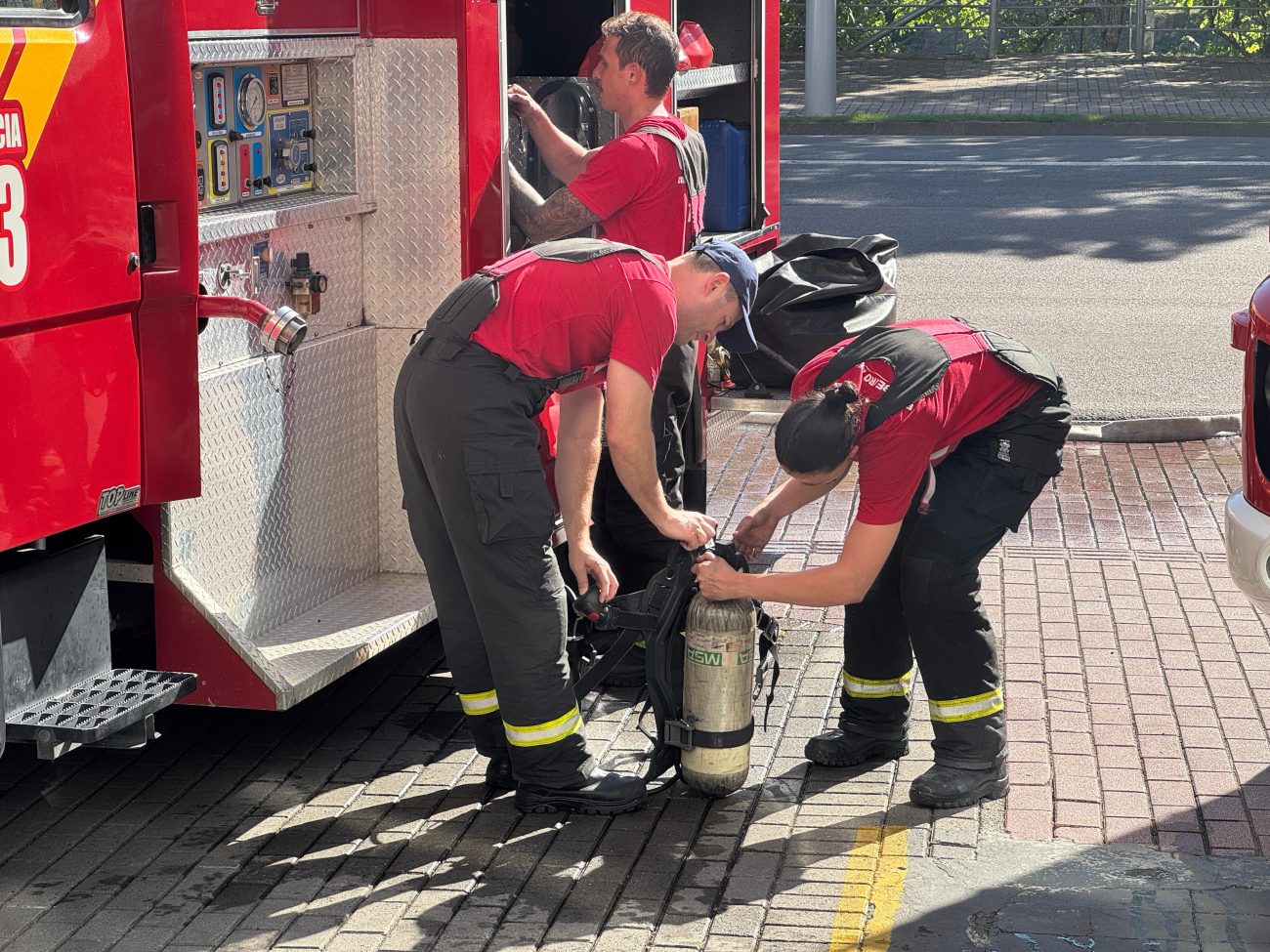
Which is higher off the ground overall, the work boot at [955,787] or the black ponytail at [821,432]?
the black ponytail at [821,432]

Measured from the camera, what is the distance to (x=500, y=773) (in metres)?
4.55

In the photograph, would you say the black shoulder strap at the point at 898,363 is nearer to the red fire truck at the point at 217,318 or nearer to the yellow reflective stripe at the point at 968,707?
the yellow reflective stripe at the point at 968,707

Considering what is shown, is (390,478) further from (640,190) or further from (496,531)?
(496,531)

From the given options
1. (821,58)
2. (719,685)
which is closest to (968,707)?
(719,685)

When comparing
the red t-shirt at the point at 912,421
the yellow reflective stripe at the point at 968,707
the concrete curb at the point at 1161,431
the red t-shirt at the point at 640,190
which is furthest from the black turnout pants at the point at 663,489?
the concrete curb at the point at 1161,431

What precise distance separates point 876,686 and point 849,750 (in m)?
0.19

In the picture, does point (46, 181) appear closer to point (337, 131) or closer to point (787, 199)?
point (337, 131)

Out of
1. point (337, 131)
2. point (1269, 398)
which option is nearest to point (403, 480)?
point (337, 131)

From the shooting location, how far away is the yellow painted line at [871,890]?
3750 mm

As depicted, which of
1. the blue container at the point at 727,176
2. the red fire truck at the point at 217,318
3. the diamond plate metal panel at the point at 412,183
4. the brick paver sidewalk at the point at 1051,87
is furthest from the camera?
the brick paver sidewalk at the point at 1051,87

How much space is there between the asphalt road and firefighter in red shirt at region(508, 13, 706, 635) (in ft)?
11.9

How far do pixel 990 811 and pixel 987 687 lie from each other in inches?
12.5

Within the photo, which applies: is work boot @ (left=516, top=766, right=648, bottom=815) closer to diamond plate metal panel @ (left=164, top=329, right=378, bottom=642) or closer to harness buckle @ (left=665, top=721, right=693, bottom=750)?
harness buckle @ (left=665, top=721, right=693, bottom=750)

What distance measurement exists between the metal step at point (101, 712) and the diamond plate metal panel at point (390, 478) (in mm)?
1376
